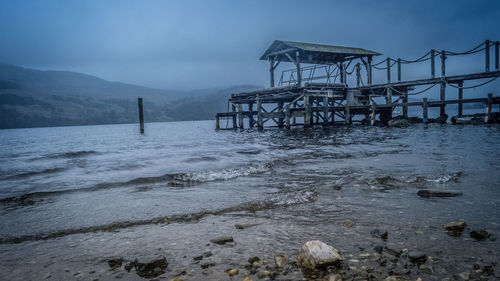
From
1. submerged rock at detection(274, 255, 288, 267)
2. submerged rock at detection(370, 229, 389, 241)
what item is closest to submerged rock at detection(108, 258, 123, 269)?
submerged rock at detection(274, 255, 288, 267)

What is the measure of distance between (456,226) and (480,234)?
A: 25 centimetres

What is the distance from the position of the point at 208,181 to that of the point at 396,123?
1045 inches

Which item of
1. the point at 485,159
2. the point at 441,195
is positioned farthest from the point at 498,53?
the point at 441,195

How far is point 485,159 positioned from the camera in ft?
27.6

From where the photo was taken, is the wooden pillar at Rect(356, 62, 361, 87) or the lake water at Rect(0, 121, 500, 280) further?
the wooden pillar at Rect(356, 62, 361, 87)

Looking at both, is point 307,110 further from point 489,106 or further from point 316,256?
point 316,256

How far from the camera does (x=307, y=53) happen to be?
27.0 meters

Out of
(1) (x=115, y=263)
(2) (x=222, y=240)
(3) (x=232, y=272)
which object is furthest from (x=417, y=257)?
(1) (x=115, y=263)

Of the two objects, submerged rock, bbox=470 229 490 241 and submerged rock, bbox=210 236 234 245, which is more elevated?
submerged rock, bbox=470 229 490 241

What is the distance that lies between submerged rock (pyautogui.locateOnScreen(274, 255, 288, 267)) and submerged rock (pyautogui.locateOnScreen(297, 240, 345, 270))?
0.14 meters

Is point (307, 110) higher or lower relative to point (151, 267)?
higher

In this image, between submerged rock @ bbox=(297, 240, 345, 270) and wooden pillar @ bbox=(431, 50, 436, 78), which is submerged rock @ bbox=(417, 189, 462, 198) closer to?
submerged rock @ bbox=(297, 240, 345, 270)

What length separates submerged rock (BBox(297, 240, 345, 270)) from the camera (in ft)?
8.30

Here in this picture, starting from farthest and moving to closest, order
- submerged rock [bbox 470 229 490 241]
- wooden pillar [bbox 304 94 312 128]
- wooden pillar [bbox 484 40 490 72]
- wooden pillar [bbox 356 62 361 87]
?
wooden pillar [bbox 356 62 361 87] → wooden pillar [bbox 304 94 312 128] → wooden pillar [bbox 484 40 490 72] → submerged rock [bbox 470 229 490 241]
